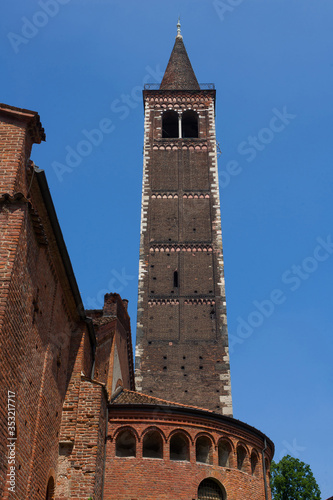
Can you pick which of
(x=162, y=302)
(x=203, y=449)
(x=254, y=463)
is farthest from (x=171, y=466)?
(x=162, y=302)

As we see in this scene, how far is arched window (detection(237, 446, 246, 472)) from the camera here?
15137 mm

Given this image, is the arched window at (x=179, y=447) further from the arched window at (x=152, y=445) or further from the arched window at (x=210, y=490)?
the arched window at (x=210, y=490)

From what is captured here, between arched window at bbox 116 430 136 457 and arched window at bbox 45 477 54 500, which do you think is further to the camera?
arched window at bbox 116 430 136 457

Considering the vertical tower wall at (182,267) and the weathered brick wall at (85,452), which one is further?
the vertical tower wall at (182,267)

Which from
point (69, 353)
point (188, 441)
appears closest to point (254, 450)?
point (188, 441)

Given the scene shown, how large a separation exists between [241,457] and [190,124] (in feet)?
80.1

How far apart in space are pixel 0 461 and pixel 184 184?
80.1ft

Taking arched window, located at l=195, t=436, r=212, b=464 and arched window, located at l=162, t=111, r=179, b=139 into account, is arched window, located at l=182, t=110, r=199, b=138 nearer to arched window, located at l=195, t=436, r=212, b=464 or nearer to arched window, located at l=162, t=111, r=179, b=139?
arched window, located at l=162, t=111, r=179, b=139

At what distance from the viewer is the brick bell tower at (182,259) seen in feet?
83.4

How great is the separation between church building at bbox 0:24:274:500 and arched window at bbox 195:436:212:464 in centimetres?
3

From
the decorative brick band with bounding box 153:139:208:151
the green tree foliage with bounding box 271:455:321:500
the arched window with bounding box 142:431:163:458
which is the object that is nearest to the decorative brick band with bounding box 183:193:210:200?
the decorative brick band with bounding box 153:139:208:151

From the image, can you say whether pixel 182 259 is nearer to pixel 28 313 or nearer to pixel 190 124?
pixel 190 124

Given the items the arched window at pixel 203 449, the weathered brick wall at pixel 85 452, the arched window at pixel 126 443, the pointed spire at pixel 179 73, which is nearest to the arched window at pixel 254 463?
the arched window at pixel 203 449

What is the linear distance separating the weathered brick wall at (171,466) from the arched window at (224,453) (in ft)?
0.29
